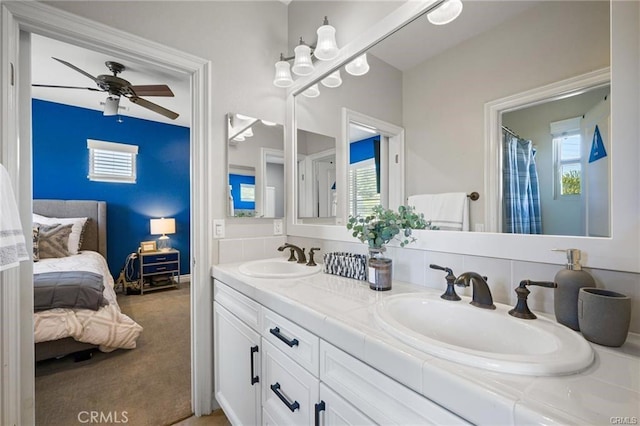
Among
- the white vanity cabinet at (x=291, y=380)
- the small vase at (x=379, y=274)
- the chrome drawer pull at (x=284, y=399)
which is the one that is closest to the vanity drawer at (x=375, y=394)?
the white vanity cabinet at (x=291, y=380)

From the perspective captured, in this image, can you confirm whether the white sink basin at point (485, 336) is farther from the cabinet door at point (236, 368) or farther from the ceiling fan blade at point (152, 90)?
the ceiling fan blade at point (152, 90)

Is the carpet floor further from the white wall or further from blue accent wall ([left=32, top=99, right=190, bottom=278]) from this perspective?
blue accent wall ([left=32, top=99, right=190, bottom=278])

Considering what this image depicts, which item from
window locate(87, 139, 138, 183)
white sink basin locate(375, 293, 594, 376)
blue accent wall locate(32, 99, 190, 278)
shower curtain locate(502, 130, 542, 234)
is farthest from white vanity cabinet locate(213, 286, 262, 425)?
window locate(87, 139, 138, 183)

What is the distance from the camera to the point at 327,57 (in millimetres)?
1590

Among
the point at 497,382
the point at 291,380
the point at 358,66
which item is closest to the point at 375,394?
the point at 497,382

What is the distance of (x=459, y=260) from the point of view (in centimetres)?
107

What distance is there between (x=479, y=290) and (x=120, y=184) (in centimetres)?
490

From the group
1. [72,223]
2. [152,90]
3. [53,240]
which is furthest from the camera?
[72,223]

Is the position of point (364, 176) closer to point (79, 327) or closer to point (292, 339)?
point (292, 339)

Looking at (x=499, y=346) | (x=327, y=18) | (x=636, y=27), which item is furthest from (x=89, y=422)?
(x=636, y=27)

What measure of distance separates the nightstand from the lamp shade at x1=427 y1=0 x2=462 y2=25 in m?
4.40

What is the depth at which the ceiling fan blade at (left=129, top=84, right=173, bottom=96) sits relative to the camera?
2615 millimetres

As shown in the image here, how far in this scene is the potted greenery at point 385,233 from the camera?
115 cm

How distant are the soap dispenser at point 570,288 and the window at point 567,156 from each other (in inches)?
8.0
